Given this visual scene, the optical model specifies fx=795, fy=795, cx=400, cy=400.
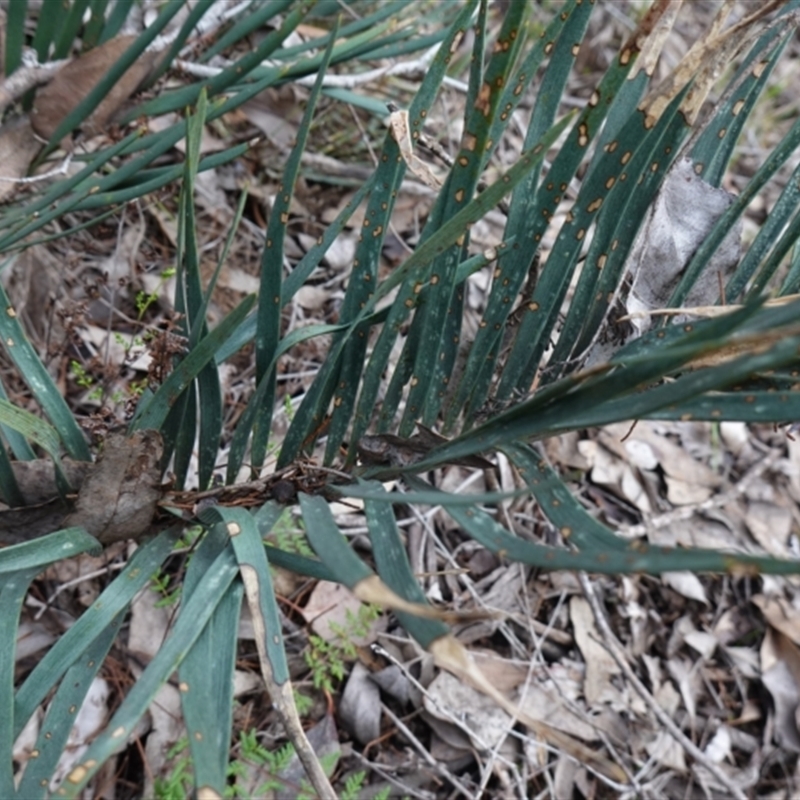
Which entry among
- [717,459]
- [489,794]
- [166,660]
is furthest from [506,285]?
[717,459]

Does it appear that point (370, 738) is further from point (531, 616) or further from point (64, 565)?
point (64, 565)

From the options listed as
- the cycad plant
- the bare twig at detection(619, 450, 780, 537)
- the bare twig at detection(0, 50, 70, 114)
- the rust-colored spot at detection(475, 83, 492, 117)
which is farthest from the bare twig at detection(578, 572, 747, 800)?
the bare twig at detection(0, 50, 70, 114)

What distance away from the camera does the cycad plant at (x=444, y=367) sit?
473mm

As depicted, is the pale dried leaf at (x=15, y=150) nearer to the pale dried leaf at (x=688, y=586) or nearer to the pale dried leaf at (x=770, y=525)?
the pale dried leaf at (x=688, y=586)

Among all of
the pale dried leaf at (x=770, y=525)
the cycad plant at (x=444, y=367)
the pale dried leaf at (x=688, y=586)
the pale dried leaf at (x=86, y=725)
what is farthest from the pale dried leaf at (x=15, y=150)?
the pale dried leaf at (x=770, y=525)

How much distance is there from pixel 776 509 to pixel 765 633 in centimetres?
28

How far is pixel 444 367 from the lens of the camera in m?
0.68

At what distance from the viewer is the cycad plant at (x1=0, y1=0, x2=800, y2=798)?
1.55ft

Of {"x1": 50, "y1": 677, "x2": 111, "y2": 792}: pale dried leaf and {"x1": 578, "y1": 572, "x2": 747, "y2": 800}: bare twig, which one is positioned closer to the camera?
{"x1": 50, "y1": 677, "x2": 111, "y2": 792}: pale dried leaf

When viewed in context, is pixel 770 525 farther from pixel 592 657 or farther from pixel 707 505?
pixel 592 657

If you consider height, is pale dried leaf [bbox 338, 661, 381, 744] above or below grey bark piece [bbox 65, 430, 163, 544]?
below

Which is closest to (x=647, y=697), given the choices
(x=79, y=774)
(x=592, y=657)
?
(x=592, y=657)

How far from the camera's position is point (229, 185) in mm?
1546

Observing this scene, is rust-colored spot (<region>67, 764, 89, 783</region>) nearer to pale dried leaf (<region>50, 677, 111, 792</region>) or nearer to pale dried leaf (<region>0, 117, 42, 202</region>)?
pale dried leaf (<region>50, 677, 111, 792</region>)
